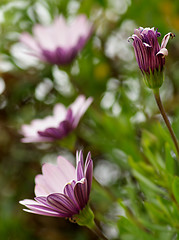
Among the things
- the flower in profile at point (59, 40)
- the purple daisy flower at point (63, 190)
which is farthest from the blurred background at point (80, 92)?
the purple daisy flower at point (63, 190)

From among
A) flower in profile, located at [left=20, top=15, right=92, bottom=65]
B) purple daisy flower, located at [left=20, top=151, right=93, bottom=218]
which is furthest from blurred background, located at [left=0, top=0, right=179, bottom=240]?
purple daisy flower, located at [left=20, top=151, right=93, bottom=218]

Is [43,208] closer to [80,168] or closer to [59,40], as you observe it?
[80,168]

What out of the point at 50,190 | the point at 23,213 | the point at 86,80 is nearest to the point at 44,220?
the point at 23,213

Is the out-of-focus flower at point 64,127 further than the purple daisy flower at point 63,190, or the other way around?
the out-of-focus flower at point 64,127

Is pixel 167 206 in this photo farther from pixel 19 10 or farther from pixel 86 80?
pixel 19 10

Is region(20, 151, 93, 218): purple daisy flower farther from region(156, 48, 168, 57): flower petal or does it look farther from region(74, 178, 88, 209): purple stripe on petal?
region(156, 48, 168, 57): flower petal

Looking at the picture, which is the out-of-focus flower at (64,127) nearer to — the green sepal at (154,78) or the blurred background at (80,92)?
the blurred background at (80,92)
